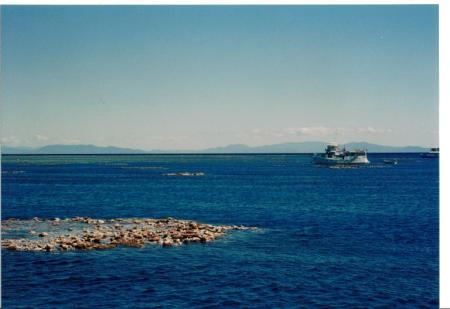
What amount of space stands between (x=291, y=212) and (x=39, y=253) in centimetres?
3483

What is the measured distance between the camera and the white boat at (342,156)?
186m

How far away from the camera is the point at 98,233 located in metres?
45.2

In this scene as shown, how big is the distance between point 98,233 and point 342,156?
153 metres

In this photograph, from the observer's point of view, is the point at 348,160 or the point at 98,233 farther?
the point at 348,160

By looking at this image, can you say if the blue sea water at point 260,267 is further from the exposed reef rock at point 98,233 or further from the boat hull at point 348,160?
the boat hull at point 348,160

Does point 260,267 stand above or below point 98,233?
below

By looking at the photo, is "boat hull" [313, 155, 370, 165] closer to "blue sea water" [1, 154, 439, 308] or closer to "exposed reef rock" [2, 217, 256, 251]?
"blue sea water" [1, 154, 439, 308]

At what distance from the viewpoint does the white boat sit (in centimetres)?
18575

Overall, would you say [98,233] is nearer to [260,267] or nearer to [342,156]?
[260,267]

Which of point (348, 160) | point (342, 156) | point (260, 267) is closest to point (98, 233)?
point (260, 267)

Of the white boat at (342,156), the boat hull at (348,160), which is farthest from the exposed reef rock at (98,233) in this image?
the white boat at (342,156)

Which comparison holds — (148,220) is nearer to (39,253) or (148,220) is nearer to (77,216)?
(77,216)

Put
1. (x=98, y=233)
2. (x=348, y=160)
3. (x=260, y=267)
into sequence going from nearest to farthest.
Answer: (x=260, y=267), (x=98, y=233), (x=348, y=160)
